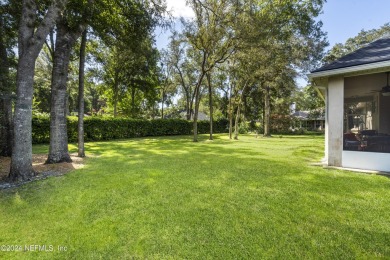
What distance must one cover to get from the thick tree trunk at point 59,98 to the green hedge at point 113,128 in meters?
8.00

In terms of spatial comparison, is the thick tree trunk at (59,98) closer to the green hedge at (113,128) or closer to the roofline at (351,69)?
the green hedge at (113,128)

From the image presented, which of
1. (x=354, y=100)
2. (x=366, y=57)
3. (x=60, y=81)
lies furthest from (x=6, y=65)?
(x=354, y=100)

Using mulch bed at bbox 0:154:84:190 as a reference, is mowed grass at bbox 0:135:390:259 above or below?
below

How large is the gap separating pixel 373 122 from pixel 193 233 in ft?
29.8

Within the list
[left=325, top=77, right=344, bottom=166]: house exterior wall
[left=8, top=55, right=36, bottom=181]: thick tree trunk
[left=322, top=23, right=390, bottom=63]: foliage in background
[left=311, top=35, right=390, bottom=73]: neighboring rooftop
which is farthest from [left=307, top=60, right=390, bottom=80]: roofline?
[left=322, top=23, right=390, bottom=63]: foliage in background

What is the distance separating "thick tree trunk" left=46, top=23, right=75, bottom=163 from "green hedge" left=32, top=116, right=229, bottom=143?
26.2ft

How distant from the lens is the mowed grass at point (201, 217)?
8.64ft

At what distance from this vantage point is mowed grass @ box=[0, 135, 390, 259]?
2633 mm

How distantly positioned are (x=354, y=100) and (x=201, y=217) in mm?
7114

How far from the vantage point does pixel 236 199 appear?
163 inches

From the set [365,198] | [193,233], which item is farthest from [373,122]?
[193,233]

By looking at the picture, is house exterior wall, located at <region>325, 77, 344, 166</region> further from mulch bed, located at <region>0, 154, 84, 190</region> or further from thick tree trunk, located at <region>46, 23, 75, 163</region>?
thick tree trunk, located at <region>46, 23, 75, 163</region>

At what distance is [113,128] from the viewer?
18.6 m

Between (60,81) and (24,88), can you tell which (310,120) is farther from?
(24,88)
